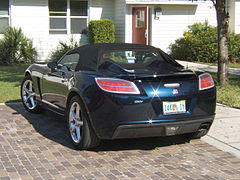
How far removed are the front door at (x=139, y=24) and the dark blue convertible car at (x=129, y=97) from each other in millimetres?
12321

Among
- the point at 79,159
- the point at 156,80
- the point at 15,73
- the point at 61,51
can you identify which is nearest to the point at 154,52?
the point at 156,80

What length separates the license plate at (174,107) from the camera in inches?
196

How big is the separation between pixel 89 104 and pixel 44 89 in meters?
2.01

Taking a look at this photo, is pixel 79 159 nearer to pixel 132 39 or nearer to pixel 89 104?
pixel 89 104

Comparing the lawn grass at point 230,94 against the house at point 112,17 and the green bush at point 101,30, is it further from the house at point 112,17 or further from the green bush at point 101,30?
the green bush at point 101,30

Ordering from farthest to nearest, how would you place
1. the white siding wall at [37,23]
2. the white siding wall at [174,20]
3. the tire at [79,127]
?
the white siding wall at [174,20], the white siding wall at [37,23], the tire at [79,127]

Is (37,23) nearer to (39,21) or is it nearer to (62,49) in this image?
(39,21)

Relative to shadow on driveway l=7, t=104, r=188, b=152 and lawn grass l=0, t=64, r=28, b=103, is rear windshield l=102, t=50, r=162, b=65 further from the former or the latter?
lawn grass l=0, t=64, r=28, b=103

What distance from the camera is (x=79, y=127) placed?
548cm

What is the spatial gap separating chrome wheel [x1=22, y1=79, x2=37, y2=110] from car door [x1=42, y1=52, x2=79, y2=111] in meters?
0.79

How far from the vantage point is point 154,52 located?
626 centimetres

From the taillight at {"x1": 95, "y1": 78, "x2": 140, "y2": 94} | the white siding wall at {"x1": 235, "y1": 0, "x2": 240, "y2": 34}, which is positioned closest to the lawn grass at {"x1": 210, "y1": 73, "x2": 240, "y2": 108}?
the taillight at {"x1": 95, "y1": 78, "x2": 140, "y2": 94}

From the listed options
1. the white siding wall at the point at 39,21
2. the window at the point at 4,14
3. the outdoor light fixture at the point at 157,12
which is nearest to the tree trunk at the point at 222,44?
the outdoor light fixture at the point at 157,12

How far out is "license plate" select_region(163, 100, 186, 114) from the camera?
4980 mm
